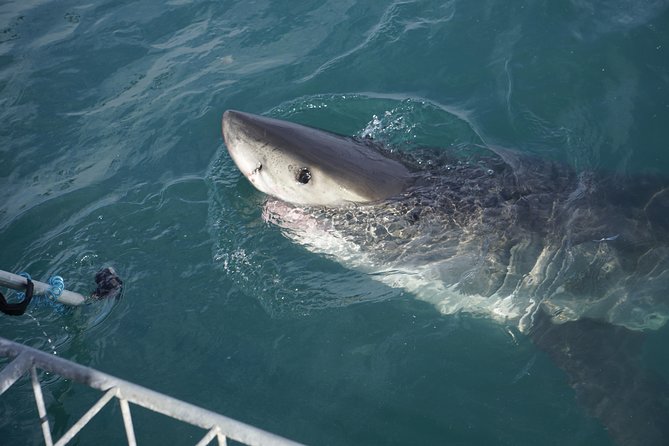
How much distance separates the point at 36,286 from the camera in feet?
15.4

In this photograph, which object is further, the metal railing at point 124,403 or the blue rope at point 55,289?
the blue rope at point 55,289

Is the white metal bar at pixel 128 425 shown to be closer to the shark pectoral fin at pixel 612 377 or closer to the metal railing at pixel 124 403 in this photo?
the metal railing at pixel 124 403

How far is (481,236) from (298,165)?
5.45 feet

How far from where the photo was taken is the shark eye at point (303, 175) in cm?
517

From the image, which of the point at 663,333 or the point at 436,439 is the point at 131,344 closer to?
the point at 436,439

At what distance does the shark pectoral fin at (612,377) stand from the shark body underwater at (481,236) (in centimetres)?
2

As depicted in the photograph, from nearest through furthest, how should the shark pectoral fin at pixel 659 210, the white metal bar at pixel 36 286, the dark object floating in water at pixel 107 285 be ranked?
1. the white metal bar at pixel 36 286
2. the shark pectoral fin at pixel 659 210
3. the dark object floating in water at pixel 107 285

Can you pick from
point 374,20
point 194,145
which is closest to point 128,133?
point 194,145

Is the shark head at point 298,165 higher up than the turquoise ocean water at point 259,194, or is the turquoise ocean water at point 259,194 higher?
the shark head at point 298,165

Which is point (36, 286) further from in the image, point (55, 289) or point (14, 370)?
point (14, 370)

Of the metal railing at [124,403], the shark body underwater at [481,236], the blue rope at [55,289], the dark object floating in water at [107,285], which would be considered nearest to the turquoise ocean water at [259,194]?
the dark object floating in water at [107,285]

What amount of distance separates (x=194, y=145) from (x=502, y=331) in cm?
412

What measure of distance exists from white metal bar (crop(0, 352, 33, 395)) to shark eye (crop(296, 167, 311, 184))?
7.95ft

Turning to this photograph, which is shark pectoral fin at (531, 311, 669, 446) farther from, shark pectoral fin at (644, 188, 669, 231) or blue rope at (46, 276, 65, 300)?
blue rope at (46, 276, 65, 300)
